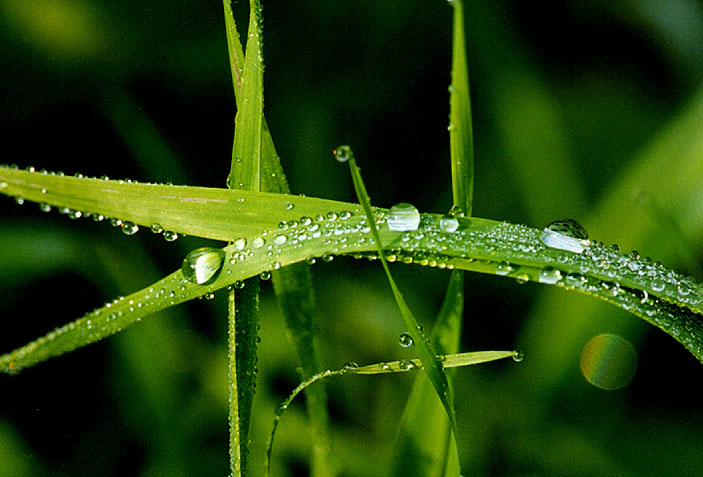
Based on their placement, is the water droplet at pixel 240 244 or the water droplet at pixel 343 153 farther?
the water droplet at pixel 240 244

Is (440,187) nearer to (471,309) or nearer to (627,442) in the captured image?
(471,309)

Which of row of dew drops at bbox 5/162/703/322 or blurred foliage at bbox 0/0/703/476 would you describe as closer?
row of dew drops at bbox 5/162/703/322

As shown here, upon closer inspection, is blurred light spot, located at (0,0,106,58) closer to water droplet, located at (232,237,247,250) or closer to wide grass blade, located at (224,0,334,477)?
wide grass blade, located at (224,0,334,477)

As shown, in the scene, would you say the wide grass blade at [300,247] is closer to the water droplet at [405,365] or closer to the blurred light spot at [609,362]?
the water droplet at [405,365]

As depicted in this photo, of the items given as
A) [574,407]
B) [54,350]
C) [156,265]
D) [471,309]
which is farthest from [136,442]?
[574,407]

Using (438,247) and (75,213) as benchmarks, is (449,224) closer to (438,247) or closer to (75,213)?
(438,247)


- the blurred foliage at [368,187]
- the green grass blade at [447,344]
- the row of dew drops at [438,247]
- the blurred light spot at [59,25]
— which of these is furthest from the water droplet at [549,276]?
the blurred light spot at [59,25]

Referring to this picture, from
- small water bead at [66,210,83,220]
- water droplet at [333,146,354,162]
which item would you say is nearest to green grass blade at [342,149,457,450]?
water droplet at [333,146,354,162]
